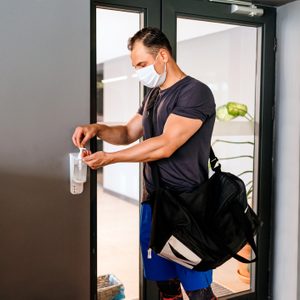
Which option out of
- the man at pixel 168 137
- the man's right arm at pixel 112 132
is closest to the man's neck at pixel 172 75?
the man at pixel 168 137

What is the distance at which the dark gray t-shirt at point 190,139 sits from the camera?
62.1 inches

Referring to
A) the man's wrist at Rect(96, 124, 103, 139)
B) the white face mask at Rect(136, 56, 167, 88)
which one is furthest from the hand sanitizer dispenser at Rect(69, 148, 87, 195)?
the white face mask at Rect(136, 56, 167, 88)

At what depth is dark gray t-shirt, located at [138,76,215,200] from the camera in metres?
1.58

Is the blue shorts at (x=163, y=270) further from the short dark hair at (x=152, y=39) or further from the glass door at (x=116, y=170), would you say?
the short dark hair at (x=152, y=39)

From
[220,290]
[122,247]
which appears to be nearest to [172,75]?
[122,247]

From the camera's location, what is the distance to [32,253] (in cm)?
152

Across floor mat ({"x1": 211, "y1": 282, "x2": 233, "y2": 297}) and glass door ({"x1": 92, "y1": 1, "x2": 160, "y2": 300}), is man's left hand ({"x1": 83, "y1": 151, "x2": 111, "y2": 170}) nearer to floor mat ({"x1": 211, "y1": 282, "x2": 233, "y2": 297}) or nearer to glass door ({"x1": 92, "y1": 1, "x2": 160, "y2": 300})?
glass door ({"x1": 92, "y1": 1, "x2": 160, "y2": 300})

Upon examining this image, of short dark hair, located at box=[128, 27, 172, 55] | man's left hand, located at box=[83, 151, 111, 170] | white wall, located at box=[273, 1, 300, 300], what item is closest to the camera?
man's left hand, located at box=[83, 151, 111, 170]

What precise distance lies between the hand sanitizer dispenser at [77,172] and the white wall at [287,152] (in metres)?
1.18

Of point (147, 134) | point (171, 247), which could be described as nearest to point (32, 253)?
point (171, 247)

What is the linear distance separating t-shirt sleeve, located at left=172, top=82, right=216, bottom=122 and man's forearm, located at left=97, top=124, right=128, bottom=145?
330 millimetres

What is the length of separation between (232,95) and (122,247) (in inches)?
41.6

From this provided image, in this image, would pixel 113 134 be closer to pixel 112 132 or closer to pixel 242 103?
pixel 112 132

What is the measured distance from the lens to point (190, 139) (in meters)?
1.62
